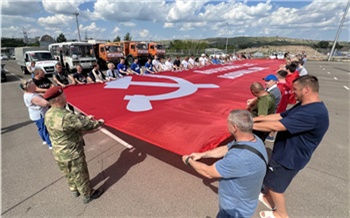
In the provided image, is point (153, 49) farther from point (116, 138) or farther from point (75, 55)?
point (116, 138)

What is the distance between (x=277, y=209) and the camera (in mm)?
2422

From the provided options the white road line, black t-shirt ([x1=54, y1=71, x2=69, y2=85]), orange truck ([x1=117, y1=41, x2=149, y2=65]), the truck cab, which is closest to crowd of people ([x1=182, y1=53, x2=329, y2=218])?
the white road line

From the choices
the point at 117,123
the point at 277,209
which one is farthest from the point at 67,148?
the point at 277,209

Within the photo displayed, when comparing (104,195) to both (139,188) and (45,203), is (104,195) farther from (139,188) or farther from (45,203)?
(45,203)

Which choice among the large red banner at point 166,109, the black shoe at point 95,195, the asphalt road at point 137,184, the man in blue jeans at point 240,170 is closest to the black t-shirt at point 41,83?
the large red banner at point 166,109

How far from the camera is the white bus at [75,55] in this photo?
17078mm

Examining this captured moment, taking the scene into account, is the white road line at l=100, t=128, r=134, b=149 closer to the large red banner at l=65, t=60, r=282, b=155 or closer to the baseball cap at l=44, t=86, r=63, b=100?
the large red banner at l=65, t=60, r=282, b=155

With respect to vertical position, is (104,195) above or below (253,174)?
below

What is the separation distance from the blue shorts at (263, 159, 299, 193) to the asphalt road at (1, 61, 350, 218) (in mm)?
600

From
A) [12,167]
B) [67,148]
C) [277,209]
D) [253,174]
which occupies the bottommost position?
[12,167]

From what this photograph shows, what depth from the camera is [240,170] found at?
144 cm

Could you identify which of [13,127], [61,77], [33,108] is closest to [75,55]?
[61,77]

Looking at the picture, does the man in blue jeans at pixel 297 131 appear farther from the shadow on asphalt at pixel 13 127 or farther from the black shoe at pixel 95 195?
the shadow on asphalt at pixel 13 127

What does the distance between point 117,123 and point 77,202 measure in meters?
1.34
